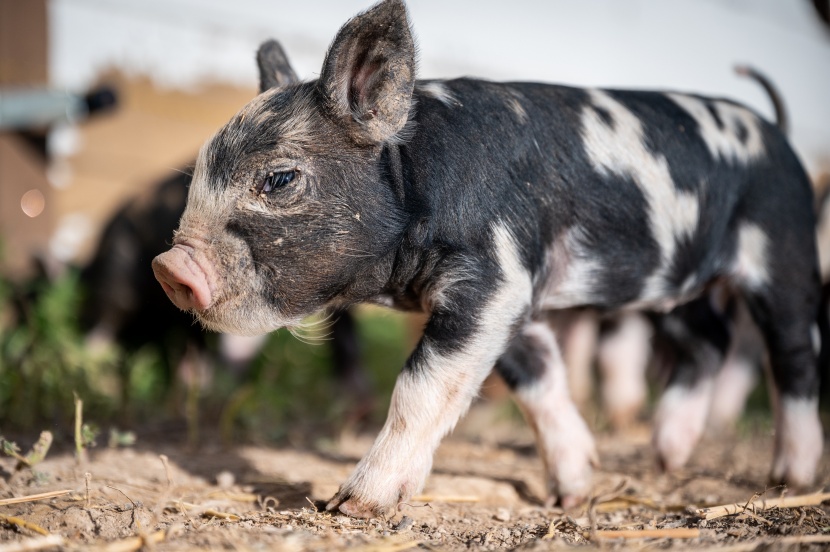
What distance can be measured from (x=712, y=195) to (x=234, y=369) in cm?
341

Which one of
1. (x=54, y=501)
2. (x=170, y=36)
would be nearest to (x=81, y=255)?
(x=170, y=36)

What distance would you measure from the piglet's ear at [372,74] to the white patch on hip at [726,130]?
1.38 meters

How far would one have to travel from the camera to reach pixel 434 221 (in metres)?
2.66

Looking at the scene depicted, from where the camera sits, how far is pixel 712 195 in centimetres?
332

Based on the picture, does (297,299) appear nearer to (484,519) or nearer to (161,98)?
(484,519)

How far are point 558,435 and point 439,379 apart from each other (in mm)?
751

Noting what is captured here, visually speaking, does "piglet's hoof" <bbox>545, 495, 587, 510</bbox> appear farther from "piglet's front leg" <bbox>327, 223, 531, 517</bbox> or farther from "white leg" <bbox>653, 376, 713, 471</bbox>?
"white leg" <bbox>653, 376, 713, 471</bbox>

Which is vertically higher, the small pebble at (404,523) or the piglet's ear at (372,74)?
the piglet's ear at (372,74)

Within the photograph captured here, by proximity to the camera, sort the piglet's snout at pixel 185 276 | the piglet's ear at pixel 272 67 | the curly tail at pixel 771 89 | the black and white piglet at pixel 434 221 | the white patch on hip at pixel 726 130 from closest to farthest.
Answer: the piglet's snout at pixel 185 276 → the black and white piglet at pixel 434 221 → the piglet's ear at pixel 272 67 → the white patch on hip at pixel 726 130 → the curly tail at pixel 771 89

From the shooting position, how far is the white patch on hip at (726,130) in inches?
134

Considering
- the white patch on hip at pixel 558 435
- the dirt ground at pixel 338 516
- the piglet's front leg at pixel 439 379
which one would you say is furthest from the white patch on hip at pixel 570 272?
the dirt ground at pixel 338 516

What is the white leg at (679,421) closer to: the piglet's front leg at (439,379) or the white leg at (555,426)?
the white leg at (555,426)

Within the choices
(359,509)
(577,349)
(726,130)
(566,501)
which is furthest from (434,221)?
(577,349)

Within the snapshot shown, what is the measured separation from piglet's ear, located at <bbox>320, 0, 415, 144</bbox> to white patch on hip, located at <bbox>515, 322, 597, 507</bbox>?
0.96 meters
